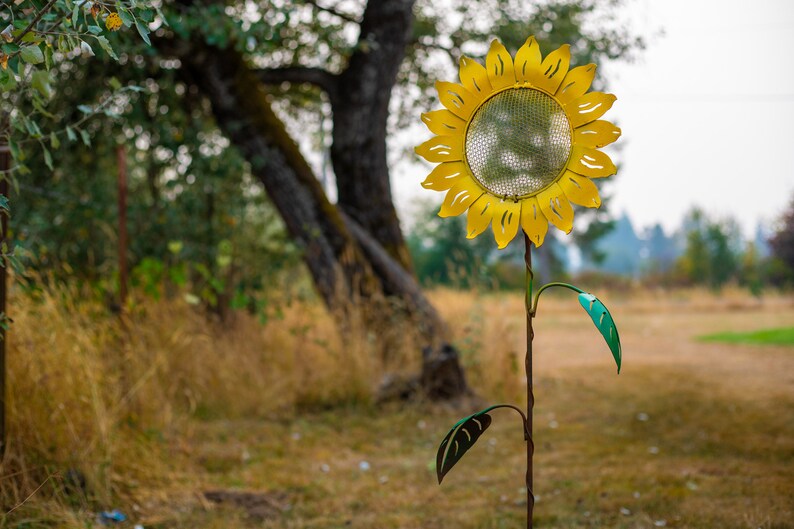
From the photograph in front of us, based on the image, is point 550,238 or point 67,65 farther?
point 550,238

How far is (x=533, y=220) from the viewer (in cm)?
197

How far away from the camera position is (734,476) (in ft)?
12.5

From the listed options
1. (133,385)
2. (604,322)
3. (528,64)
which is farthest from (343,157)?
(604,322)

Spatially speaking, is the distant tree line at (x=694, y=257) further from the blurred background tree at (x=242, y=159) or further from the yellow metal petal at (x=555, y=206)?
the yellow metal petal at (x=555, y=206)

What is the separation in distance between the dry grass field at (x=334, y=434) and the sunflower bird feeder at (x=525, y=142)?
168 centimetres

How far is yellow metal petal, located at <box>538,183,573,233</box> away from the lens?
1939mm

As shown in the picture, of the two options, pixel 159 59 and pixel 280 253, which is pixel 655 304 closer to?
pixel 280 253

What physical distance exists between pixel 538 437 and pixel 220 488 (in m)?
2.17

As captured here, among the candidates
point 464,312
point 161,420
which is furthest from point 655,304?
point 161,420

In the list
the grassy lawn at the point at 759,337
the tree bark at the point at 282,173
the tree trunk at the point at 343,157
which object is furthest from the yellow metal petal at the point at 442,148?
the grassy lawn at the point at 759,337

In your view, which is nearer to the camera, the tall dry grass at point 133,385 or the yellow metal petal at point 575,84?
the yellow metal petal at point 575,84

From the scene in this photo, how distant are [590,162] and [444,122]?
0.40m

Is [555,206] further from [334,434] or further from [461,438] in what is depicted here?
[334,434]

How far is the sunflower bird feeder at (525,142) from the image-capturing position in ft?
6.33
